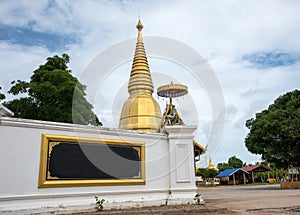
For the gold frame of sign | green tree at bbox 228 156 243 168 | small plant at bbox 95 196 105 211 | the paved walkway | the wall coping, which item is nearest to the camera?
the wall coping

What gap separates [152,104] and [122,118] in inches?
84.0

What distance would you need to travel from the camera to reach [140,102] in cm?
1795

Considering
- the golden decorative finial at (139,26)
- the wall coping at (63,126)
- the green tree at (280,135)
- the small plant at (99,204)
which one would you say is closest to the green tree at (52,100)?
the golden decorative finial at (139,26)

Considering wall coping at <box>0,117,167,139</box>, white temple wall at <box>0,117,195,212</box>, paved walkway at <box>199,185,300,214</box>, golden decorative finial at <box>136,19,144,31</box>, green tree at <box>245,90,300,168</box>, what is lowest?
paved walkway at <box>199,185,300,214</box>

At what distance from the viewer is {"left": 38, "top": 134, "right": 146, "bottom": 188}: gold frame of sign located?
6.93 metres

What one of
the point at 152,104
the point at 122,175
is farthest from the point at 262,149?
the point at 122,175

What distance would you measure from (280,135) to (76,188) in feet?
61.6

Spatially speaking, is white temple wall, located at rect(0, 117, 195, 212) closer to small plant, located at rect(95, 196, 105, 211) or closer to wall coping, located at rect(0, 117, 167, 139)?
wall coping, located at rect(0, 117, 167, 139)

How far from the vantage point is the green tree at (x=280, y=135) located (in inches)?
824

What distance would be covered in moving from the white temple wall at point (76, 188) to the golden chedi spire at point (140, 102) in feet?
25.5

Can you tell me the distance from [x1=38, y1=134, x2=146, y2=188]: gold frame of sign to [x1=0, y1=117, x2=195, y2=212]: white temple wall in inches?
4.8

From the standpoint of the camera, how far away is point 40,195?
6.66 m

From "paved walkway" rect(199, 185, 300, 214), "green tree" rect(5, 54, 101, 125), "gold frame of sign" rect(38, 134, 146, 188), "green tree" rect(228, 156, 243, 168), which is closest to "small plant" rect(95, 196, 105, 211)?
"gold frame of sign" rect(38, 134, 146, 188)

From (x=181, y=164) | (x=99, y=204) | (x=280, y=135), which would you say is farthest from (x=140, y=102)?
(x=280, y=135)
